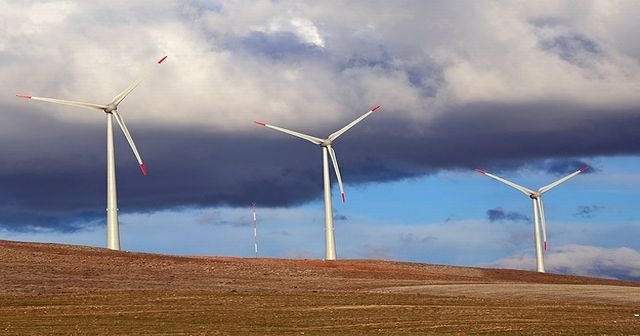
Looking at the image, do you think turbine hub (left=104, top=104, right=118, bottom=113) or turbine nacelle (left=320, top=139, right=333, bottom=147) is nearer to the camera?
turbine hub (left=104, top=104, right=118, bottom=113)

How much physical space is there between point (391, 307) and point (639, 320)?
12069mm

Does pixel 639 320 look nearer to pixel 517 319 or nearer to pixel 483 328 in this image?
pixel 517 319

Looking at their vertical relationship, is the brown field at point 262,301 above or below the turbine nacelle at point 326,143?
below

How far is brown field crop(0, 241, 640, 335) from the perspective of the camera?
135ft

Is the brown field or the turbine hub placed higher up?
the turbine hub

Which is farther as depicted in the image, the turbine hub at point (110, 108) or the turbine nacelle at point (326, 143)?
the turbine nacelle at point (326, 143)

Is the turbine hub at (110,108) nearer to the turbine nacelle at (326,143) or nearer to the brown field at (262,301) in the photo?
the brown field at (262,301)

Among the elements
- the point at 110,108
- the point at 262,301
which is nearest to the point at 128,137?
the point at 110,108

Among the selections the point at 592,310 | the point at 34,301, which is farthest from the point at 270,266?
the point at 592,310

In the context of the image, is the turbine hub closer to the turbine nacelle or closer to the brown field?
the brown field

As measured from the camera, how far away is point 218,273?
242ft

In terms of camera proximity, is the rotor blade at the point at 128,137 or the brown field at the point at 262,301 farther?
the rotor blade at the point at 128,137

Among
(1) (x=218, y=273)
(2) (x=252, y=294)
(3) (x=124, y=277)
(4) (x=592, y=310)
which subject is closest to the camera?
(4) (x=592, y=310)

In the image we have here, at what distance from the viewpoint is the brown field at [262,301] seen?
135 feet
